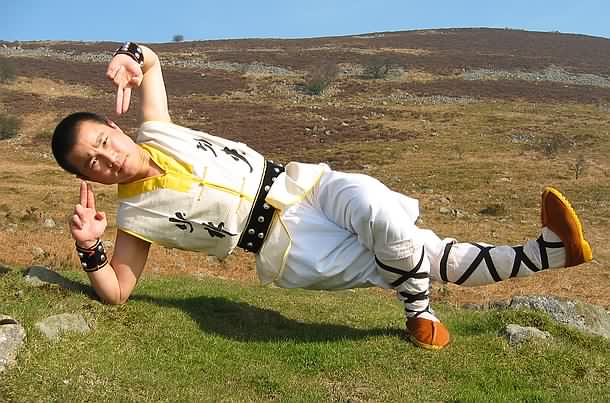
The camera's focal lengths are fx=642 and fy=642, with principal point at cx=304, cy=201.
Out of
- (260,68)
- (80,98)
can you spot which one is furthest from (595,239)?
(260,68)

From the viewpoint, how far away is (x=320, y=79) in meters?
51.3

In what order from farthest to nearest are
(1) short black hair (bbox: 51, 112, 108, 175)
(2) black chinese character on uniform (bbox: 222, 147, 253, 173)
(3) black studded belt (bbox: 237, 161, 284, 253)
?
(2) black chinese character on uniform (bbox: 222, 147, 253, 173)
(3) black studded belt (bbox: 237, 161, 284, 253)
(1) short black hair (bbox: 51, 112, 108, 175)

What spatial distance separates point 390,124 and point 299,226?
35218 mm

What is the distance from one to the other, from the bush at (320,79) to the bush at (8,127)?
22.7 m

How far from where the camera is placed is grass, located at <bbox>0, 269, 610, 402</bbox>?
12.4ft

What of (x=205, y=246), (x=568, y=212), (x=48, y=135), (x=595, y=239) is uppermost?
(x=568, y=212)

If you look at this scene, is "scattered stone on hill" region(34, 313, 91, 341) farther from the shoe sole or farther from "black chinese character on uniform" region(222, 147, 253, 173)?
the shoe sole

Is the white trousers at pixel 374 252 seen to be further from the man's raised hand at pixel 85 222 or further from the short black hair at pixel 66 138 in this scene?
the short black hair at pixel 66 138

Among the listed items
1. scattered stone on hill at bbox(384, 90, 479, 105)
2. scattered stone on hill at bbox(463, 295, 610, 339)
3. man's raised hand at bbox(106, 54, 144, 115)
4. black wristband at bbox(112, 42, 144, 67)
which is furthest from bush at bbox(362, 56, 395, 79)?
man's raised hand at bbox(106, 54, 144, 115)

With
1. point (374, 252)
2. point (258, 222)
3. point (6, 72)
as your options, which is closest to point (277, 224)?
point (258, 222)

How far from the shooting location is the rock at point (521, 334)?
4.91 meters

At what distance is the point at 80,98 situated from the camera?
43.2 metres

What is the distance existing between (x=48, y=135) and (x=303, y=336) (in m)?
31.7

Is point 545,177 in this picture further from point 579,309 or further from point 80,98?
point 80,98
